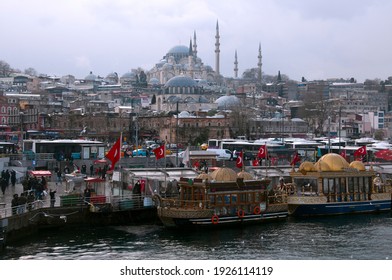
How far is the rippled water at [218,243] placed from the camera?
11852mm

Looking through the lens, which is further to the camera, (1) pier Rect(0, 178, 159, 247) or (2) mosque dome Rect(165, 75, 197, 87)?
(2) mosque dome Rect(165, 75, 197, 87)

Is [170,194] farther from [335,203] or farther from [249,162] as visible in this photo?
[249,162]

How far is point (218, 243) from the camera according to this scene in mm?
12875

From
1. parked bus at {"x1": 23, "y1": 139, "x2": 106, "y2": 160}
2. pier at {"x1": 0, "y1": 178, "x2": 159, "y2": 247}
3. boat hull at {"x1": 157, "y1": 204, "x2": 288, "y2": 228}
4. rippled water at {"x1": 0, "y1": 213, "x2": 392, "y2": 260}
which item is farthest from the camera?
parked bus at {"x1": 23, "y1": 139, "x2": 106, "y2": 160}

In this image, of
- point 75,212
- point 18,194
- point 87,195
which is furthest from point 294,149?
point 75,212

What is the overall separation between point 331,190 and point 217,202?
3199 mm

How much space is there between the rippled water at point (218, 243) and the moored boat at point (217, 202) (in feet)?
0.88

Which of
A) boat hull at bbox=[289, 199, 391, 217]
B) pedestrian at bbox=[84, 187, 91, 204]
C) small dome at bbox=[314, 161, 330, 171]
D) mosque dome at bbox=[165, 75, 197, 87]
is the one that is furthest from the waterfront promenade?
mosque dome at bbox=[165, 75, 197, 87]

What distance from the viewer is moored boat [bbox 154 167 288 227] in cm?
1416

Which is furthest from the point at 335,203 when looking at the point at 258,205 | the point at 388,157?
the point at 388,157

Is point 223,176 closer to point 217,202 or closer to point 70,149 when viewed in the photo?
point 217,202

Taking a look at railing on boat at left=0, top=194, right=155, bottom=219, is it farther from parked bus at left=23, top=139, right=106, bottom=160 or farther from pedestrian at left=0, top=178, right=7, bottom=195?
parked bus at left=23, top=139, right=106, bottom=160

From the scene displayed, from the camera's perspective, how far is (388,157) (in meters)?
25.1

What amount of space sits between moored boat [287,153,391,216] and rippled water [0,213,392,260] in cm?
110
